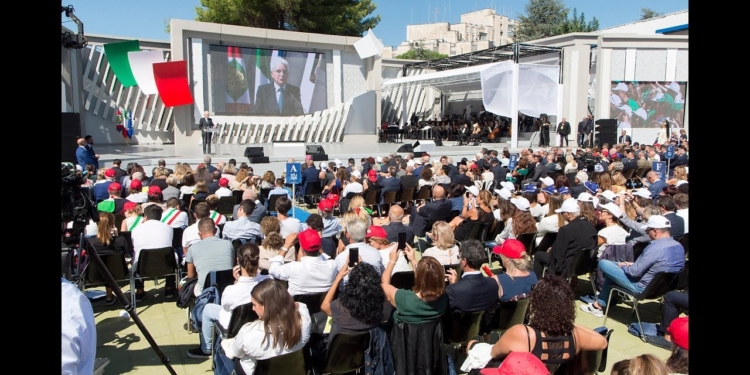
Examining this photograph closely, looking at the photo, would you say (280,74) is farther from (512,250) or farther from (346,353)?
(346,353)

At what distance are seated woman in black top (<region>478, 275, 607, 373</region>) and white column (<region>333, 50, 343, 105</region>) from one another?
69.8 ft

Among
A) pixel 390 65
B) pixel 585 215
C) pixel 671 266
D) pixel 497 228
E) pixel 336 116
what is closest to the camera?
pixel 671 266

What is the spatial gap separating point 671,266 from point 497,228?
252cm

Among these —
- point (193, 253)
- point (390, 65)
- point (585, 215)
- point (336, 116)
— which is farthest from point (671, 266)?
point (390, 65)

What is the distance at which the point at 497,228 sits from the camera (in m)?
6.90

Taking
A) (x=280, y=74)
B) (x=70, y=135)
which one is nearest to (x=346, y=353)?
(x=70, y=135)

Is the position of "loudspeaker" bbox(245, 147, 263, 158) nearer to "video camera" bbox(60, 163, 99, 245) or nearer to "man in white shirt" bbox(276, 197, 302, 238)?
"man in white shirt" bbox(276, 197, 302, 238)

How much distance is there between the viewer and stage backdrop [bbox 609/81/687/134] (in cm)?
2403

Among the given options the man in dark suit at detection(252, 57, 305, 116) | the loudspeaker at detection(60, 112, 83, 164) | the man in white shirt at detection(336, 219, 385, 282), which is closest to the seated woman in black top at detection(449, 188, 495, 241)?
the man in white shirt at detection(336, 219, 385, 282)

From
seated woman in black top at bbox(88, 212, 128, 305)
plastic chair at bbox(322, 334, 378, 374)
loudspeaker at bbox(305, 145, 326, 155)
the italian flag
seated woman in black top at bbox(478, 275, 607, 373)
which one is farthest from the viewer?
the italian flag

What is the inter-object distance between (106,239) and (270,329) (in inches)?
120

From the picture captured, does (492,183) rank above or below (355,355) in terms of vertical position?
above

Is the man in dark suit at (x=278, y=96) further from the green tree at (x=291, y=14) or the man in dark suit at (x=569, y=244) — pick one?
the man in dark suit at (x=569, y=244)

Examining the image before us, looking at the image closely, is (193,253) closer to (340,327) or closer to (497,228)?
(340,327)
